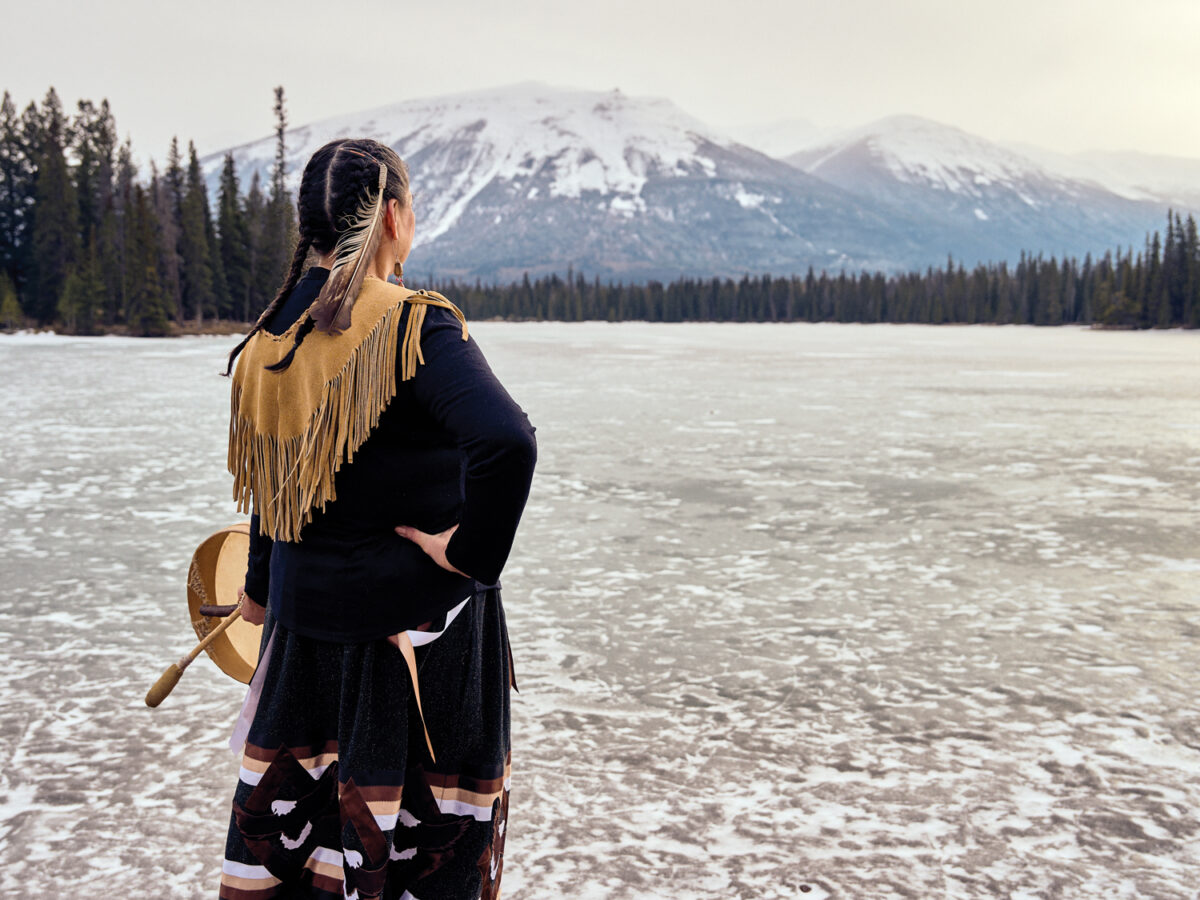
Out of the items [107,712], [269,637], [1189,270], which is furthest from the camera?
[1189,270]

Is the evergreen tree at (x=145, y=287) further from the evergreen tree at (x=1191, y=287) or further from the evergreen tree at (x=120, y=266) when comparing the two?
the evergreen tree at (x=1191, y=287)

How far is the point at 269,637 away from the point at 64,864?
5.33 feet

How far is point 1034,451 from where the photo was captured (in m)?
14.2

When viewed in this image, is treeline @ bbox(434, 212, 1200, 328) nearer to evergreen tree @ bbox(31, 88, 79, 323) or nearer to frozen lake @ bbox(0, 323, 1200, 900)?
evergreen tree @ bbox(31, 88, 79, 323)

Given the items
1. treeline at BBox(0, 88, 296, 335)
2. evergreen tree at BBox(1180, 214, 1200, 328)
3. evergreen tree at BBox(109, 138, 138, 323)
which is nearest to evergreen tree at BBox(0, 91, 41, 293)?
treeline at BBox(0, 88, 296, 335)

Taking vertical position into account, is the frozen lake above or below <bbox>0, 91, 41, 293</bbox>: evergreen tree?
below

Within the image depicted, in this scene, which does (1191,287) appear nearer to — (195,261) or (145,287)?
(195,261)

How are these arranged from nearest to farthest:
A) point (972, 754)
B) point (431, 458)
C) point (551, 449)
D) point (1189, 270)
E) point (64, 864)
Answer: point (431, 458) < point (64, 864) < point (972, 754) < point (551, 449) < point (1189, 270)

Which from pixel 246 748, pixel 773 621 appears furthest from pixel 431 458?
pixel 773 621

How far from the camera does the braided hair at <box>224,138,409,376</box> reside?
235 cm

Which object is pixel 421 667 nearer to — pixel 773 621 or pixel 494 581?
pixel 494 581

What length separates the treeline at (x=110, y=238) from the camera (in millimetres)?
69312

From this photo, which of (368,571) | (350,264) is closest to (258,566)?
(368,571)

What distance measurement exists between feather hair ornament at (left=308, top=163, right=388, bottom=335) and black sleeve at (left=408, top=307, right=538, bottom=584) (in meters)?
0.18
